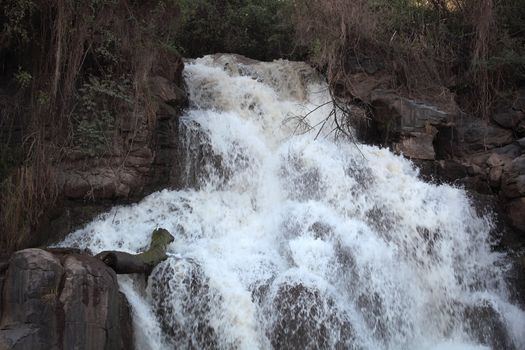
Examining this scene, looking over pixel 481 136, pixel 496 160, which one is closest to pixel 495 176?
pixel 496 160

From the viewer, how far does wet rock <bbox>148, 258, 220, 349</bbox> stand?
6113 mm

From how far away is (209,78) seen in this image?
10.5 metres

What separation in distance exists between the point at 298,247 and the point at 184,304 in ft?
5.46

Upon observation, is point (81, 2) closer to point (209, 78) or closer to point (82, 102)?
point (82, 102)

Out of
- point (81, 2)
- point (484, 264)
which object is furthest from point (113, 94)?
point (484, 264)

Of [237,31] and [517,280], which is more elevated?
[237,31]

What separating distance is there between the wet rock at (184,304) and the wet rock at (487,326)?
3370 mm

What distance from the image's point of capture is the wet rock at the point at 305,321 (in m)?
5.96

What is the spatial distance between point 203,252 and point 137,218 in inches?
49.3

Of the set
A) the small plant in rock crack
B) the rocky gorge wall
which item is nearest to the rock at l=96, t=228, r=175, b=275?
the small plant in rock crack

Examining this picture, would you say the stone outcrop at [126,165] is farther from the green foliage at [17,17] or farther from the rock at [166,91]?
the green foliage at [17,17]

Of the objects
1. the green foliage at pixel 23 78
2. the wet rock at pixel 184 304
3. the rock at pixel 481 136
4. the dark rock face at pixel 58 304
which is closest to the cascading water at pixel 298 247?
the wet rock at pixel 184 304

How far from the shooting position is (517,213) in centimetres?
873

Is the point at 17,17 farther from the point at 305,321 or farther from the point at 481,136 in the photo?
the point at 481,136
